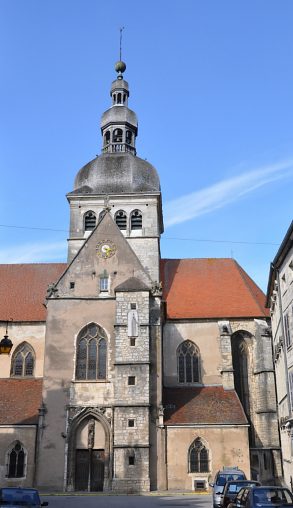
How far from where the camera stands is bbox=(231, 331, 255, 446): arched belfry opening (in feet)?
105

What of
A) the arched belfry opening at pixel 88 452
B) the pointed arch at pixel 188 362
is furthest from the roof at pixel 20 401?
the pointed arch at pixel 188 362

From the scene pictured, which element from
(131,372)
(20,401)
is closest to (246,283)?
(131,372)

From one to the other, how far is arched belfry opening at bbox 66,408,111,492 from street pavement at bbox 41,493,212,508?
1.63 metres

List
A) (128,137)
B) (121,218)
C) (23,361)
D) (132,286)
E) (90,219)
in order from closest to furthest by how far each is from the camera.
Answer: (132,286)
(23,361)
(121,218)
(90,219)
(128,137)

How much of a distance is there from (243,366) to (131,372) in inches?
309

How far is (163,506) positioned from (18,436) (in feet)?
34.5

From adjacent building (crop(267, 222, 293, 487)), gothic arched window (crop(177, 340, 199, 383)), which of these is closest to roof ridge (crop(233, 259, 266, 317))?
adjacent building (crop(267, 222, 293, 487))

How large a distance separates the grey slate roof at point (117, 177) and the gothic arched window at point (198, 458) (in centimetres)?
1731

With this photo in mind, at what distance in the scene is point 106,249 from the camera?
31906 mm

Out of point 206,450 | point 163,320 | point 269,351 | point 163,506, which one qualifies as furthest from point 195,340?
point 163,506

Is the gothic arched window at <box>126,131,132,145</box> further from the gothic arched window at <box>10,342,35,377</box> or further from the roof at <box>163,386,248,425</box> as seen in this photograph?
the roof at <box>163,386,248,425</box>

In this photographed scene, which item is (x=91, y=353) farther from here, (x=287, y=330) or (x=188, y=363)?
(x=287, y=330)

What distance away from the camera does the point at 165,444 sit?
1101 inches

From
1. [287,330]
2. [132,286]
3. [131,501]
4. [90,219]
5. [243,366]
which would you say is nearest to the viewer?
[131,501]
